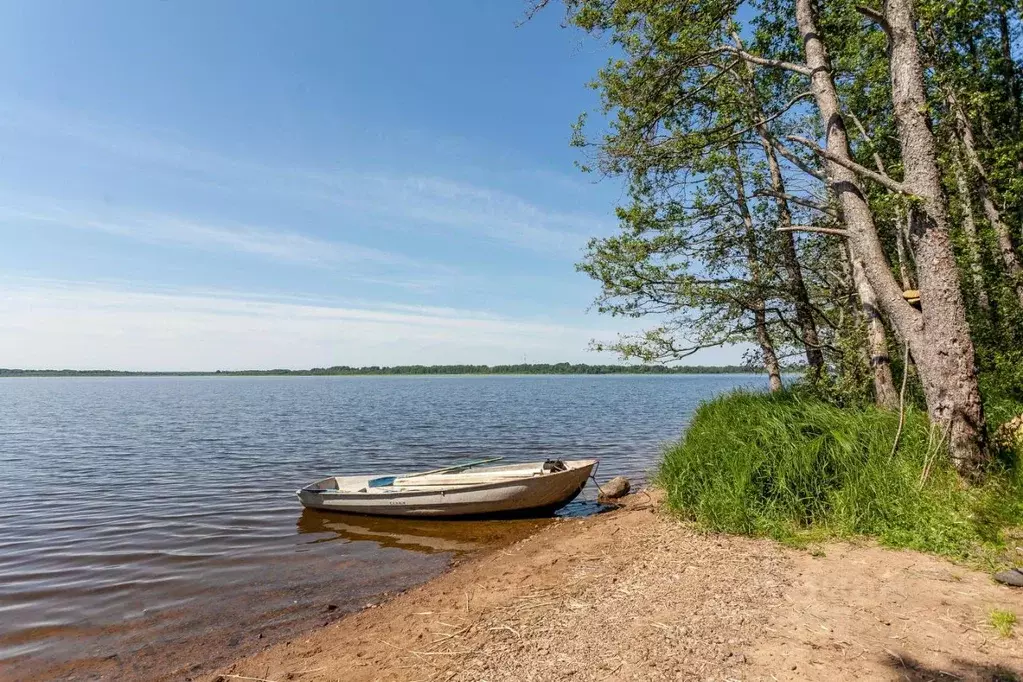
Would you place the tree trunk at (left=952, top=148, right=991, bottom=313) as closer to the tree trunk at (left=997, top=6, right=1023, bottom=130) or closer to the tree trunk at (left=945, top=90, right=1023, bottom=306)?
the tree trunk at (left=945, top=90, right=1023, bottom=306)

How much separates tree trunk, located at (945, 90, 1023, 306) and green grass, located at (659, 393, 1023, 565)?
14.8 feet

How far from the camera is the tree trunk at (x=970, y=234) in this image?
10.1 m

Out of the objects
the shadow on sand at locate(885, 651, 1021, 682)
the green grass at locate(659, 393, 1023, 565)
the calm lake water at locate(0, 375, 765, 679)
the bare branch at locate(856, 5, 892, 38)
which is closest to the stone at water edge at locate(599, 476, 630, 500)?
the calm lake water at locate(0, 375, 765, 679)

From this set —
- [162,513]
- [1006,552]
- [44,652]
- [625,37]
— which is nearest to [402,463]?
[162,513]

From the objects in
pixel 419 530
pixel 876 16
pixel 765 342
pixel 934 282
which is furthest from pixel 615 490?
pixel 876 16

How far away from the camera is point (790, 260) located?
1287 cm

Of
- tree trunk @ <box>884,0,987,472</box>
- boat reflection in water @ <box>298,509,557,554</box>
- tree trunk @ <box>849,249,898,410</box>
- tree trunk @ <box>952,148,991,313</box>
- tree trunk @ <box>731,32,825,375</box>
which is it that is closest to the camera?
tree trunk @ <box>884,0,987,472</box>

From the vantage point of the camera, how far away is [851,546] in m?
6.55

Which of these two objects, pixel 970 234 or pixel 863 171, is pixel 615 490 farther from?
pixel 970 234

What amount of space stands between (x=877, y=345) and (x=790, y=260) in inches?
155

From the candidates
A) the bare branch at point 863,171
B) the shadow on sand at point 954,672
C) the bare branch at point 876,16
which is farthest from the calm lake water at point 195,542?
the bare branch at point 876,16

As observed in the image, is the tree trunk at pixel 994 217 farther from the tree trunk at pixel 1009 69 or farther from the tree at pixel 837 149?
the tree trunk at pixel 1009 69

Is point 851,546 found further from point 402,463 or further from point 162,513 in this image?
point 402,463

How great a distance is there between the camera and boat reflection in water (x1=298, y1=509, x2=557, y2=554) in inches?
419
